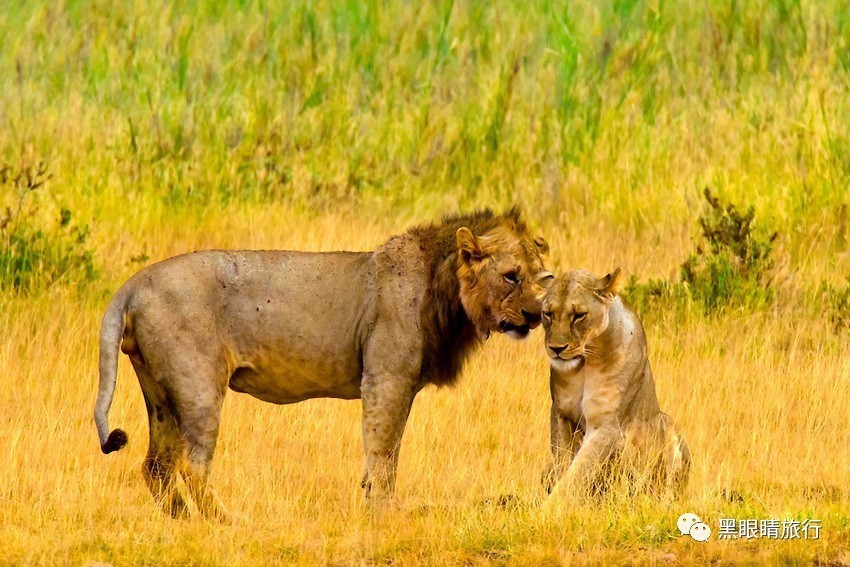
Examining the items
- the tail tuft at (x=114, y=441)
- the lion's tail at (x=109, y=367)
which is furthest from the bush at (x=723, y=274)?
the tail tuft at (x=114, y=441)

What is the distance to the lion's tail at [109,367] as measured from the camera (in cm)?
602

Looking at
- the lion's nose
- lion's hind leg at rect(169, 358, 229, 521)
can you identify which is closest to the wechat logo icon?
the lion's nose

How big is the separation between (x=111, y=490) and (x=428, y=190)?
597 cm

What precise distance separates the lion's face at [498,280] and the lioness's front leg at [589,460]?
541 millimetres

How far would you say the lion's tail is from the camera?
6.02 m

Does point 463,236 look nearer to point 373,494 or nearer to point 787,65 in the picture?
point 373,494

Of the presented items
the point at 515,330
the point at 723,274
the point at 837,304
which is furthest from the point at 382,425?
the point at 837,304

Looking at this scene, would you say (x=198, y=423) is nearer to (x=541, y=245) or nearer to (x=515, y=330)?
(x=515, y=330)

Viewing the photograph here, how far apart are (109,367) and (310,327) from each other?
85 centimetres

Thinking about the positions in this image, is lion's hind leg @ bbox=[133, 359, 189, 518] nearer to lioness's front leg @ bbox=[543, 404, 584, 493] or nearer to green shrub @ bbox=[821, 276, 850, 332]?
lioness's front leg @ bbox=[543, 404, 584, 493]

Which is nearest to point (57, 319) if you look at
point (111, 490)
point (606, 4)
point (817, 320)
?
point (111, 490)

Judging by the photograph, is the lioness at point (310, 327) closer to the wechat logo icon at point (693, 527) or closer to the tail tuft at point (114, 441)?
the tail tuft at point (114, 441)

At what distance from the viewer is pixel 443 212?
11.9 meters

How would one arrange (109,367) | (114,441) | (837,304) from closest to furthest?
(114,441) → (109,367) → (837,304)
